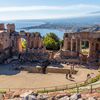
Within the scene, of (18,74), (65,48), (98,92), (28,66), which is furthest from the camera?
(65,48)

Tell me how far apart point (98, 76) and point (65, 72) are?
291 inches

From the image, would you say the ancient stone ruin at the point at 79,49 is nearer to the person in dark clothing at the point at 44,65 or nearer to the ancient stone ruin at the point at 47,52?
the ancient stone ruin at the point at 47,52

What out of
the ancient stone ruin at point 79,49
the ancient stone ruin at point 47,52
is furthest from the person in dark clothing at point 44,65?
the ancient stone ruin at point 79,49

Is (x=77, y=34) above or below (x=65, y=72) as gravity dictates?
above

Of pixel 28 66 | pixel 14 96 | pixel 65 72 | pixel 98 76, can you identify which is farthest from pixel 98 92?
pixel 28 66

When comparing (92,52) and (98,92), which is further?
(92,52)

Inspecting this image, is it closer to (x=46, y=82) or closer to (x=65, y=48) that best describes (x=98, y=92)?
(x=46, y=82)

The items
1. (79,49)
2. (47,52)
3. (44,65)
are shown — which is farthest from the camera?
(47,52)

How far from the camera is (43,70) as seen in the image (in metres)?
48.6

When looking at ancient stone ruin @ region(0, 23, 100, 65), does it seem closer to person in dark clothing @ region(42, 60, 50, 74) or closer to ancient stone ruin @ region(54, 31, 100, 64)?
ancient stone ruin @ region(54, 31, 100, 64)

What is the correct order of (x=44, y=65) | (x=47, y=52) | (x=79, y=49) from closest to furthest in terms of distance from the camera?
(x=44, y=65), (x=79, y=49), (x=47, y=52)

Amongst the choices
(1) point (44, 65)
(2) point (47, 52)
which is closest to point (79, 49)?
(2) point (47, 52)

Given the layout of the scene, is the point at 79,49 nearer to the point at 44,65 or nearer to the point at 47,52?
the point at 47,52

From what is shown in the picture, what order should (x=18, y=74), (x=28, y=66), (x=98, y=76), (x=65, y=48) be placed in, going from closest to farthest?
(x=98, y=76) → (x=18, y=74) → (x=28, y=66) → (x=65, y=48)
